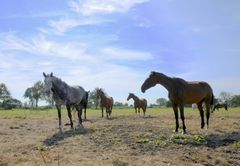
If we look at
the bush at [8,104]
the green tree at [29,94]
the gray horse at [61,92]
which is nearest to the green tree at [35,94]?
the green tree at [29,94]

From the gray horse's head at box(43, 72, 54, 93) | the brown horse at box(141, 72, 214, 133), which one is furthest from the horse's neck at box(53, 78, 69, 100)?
the brown horse at box(141, 72, 214, 133)

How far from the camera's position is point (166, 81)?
1549cm

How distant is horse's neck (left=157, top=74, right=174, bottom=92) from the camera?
15.4 m

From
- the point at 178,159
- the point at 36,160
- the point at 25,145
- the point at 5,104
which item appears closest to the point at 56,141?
the point at 25,145

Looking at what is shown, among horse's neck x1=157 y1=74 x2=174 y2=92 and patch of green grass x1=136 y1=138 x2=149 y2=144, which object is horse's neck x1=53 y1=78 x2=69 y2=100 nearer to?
horse's neck x1=157 y1=74 x2=174 y2=92

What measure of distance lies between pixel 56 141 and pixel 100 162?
4.61 m

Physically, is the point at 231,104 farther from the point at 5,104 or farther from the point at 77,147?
the point at 77,147

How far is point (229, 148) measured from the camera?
37.8ft

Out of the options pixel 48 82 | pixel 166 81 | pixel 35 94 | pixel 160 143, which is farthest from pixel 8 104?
pixel 160 143

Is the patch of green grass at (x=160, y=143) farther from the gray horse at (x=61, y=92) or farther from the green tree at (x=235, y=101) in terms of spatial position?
the green tree at (x=235, y=101)

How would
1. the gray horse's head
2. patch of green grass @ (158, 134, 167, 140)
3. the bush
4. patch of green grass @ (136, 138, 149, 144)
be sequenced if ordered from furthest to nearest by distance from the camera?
the bush → the gray horse's head → patch of green grass @ (158, 134, 167, 140) → patch of green grass @ (136, 138, 149, 144)

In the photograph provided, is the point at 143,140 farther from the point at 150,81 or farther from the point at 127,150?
the point at 150,81

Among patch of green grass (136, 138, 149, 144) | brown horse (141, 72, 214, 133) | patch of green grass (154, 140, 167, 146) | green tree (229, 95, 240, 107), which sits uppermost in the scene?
green tree (229, 95, 240, 107)

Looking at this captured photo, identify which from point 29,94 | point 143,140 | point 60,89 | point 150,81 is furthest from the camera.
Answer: point 29,94
